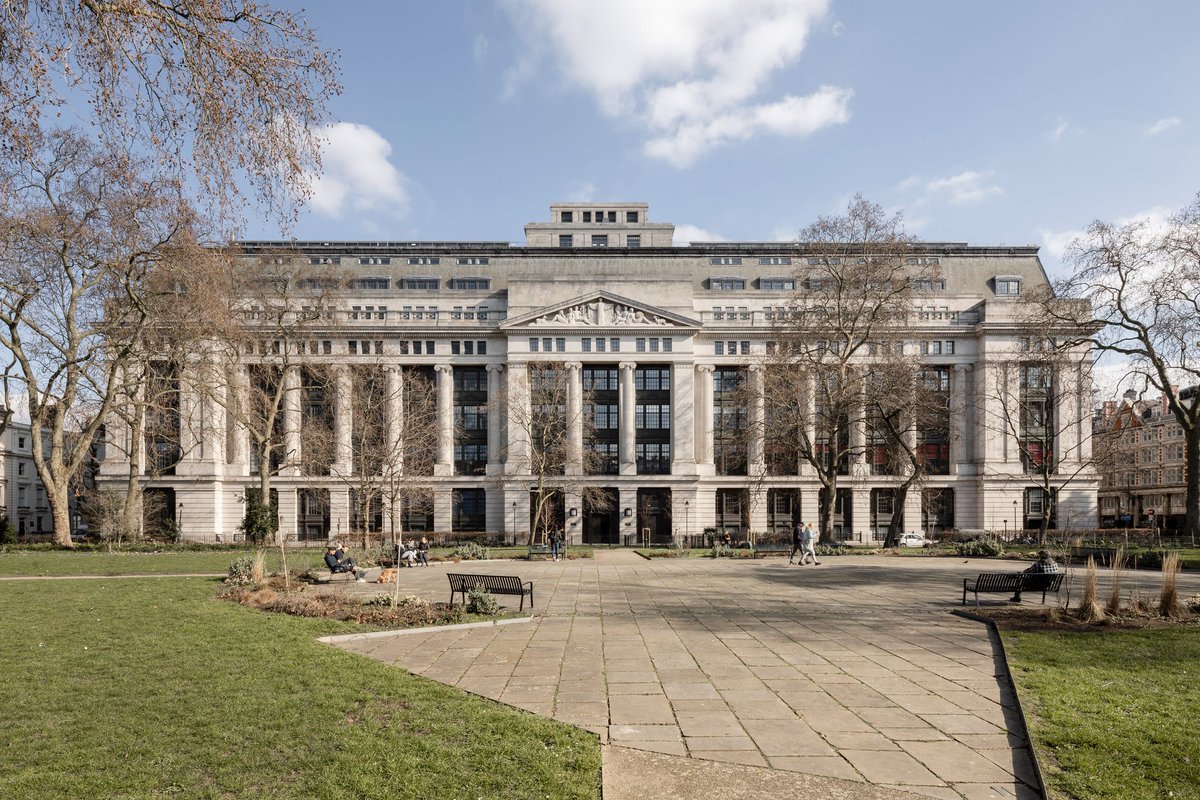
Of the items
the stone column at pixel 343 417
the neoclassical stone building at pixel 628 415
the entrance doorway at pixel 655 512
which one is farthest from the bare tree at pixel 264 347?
the entrance doorway at pixel 655 512

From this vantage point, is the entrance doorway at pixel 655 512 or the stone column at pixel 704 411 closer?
the entrance doorway at pixel 655 512

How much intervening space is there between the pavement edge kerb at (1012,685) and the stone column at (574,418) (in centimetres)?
3986

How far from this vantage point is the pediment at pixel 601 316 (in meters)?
62.4

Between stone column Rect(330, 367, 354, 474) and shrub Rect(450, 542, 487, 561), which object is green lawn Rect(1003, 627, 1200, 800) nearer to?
shrub Rect(450, 542, 487, 561)

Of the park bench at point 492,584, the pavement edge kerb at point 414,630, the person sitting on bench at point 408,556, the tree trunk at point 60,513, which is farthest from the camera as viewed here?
the tree trunk at point 60,513

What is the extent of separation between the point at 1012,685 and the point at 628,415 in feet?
173

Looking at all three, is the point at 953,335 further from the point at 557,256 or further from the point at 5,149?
the point at 5,149

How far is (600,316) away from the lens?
206 ft

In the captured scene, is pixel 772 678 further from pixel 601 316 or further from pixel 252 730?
pixel 601 316

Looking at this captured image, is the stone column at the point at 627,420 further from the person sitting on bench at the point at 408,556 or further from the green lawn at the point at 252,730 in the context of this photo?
the green lawn at the point at 252,730

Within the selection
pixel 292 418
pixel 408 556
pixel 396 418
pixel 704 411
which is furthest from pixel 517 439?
pixel 408 556

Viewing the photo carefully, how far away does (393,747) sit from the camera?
23.2ft

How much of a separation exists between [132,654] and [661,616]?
10.3m

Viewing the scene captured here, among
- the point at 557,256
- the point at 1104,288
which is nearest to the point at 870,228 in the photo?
the point at 1104,288
